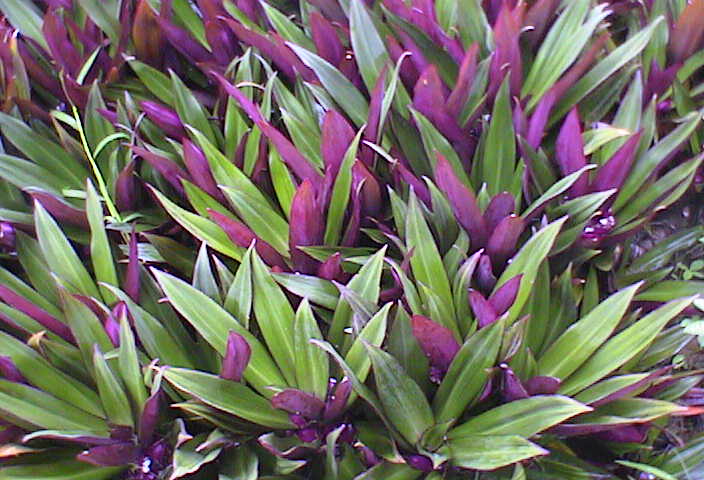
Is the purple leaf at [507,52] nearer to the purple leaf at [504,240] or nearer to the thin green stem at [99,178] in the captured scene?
the purple leaf at [504,240]

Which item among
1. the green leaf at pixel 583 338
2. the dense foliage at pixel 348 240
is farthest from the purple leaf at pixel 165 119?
the green leaf at pixel 583 338

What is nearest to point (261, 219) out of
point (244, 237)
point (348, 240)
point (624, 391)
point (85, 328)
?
point (244, 237)

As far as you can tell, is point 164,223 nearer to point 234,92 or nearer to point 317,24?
point 234,92

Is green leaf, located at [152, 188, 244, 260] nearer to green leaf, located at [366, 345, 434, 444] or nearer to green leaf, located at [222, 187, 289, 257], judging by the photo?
green leaf, located at [222, 187, 289, 257]

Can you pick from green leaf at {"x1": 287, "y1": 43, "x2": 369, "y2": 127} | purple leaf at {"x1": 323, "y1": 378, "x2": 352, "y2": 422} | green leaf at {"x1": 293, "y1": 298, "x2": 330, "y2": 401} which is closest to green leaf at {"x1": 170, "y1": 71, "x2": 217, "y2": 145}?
green leaf at {"x1": 287, "y1": 43, "x2": 369, "y2": 127}

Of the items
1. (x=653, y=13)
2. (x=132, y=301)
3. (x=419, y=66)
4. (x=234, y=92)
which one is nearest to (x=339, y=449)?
(x=132, y=301)

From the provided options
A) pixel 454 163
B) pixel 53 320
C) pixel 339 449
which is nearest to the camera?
pixel 339 449
